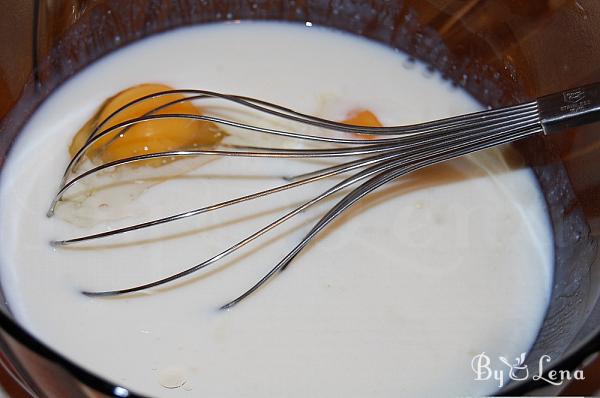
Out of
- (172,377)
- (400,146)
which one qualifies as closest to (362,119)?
(400,146)

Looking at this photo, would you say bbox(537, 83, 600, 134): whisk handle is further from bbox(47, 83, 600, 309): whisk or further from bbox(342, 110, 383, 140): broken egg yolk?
bbox(342, 110, 383, 140): broken egg yolk

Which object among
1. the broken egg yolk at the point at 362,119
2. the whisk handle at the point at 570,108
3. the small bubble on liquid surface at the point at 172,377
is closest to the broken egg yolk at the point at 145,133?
the broken egg yolk at the point at 362,119

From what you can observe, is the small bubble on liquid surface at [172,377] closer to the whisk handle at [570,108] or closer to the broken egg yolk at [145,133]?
the broken egg yolk at [145,133]

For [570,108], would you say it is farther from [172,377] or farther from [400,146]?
[172,377]

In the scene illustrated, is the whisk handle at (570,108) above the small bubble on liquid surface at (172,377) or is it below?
above

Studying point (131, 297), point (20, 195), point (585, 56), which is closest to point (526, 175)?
point (585, 56)

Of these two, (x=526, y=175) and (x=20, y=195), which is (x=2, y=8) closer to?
(x=20, y=195)

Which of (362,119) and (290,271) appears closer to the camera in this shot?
(290,271)
